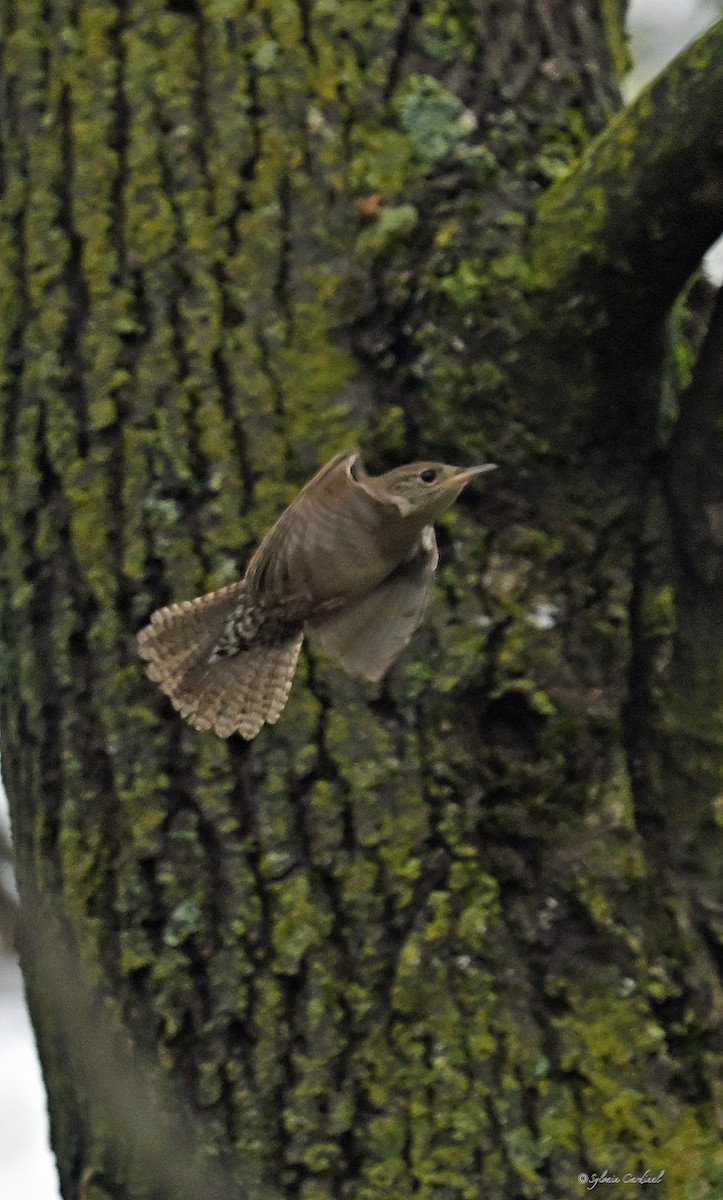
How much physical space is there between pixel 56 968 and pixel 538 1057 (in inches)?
27.2

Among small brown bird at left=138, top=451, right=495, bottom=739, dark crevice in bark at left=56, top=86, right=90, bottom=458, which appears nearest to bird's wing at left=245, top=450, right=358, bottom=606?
small brown bird at left=138, top=451, right=495, bottom=739

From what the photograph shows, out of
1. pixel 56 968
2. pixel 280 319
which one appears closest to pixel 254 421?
pixel 280 319

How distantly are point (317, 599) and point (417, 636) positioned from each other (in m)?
0.18

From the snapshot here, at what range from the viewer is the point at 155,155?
2.10 metres

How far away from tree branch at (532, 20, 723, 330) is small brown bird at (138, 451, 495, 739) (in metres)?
0.30

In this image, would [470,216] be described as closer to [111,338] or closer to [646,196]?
→ [646,196]

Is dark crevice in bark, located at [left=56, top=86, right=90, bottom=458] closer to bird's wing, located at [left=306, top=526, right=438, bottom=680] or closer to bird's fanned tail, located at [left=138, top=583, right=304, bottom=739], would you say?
bird's fanned tail, located at [left=138, top=583, right=304, bottom=739]

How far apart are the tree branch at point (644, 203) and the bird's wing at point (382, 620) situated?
415 mm

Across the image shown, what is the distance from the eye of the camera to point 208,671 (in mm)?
Result: 2080

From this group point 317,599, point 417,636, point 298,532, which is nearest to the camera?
point 298,532

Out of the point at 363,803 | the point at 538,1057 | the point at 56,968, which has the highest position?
the point at 363,803

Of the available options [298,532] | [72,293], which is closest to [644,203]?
[298,532]

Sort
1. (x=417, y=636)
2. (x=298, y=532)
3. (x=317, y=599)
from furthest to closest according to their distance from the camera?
(x=417, y=636) → (x=317, y=599) → (x=298, y=532)

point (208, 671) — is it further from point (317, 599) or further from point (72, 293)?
point (72, 293)
